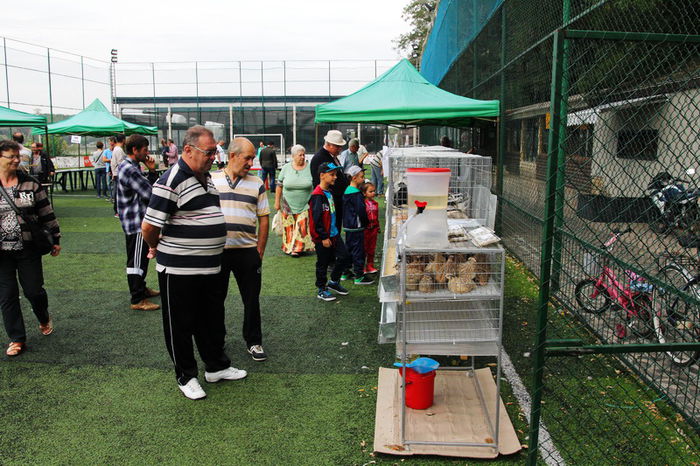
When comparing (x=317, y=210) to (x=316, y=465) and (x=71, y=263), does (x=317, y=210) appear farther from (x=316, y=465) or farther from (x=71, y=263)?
(x=71, y=263)

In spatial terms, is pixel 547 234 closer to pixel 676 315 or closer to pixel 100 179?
pixel 676 315

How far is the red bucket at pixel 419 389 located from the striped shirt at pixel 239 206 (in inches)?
68.0

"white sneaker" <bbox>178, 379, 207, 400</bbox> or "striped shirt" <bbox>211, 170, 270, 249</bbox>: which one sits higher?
"striped shirt" <bbox>211, 170, 270, 249</bbox>

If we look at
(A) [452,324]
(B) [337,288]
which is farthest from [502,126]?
(A) [452,324]

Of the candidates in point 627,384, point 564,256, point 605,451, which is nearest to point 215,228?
point 605,451

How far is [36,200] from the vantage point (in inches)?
197

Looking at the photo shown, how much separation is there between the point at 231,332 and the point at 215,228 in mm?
1976

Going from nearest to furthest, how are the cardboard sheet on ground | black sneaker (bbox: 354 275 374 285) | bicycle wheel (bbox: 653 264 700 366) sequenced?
the cardboard sheet on ground, bicycle wheel (bbox: 653 264 700 366), black sneaker (bbox: 354 275 374 285)

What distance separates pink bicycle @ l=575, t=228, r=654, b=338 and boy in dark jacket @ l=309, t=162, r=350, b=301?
2.71m

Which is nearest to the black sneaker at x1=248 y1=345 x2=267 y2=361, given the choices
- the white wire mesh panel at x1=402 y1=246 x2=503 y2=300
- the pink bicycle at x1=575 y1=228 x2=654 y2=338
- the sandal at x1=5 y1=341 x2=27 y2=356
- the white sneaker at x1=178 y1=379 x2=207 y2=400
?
the white sneaker at x1=178 y1=379 x2=207 y2=400

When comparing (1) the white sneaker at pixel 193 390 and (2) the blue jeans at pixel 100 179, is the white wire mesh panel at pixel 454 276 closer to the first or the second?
(1) the white sneaker at pixel 193 390

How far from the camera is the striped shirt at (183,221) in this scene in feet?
12.4

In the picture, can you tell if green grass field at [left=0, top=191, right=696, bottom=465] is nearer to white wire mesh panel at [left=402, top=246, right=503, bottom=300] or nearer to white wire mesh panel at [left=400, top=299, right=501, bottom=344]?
white wire mesh panel at [left=400, top=299, right=501, bottom=344]

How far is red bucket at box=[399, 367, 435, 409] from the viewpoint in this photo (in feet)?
12.7
